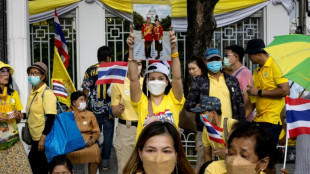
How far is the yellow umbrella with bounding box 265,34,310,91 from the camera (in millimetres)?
4766

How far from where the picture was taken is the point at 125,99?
24.4ft

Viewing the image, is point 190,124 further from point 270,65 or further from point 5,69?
point 5,69

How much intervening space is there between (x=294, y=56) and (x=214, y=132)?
1406 millimetres

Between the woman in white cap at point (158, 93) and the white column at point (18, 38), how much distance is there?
4.20m

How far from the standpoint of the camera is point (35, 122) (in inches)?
292

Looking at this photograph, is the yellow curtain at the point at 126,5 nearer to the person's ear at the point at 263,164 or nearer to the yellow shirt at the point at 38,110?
the yellow shirt at the point at 38,110

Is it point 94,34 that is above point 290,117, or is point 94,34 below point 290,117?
above

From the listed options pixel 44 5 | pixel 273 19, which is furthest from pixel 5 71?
pixel 273 19

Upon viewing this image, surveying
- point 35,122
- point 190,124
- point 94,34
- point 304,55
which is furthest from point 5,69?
point 94,34

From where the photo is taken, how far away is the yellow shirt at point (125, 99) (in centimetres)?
735

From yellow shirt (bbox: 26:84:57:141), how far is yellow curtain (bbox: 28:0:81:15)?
5257 mm

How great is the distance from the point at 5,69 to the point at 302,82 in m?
4.16

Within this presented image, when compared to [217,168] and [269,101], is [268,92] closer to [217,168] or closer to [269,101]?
[269,101]

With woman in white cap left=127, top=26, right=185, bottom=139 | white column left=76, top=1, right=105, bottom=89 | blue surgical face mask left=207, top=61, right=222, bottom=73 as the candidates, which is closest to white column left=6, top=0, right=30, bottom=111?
white column left=76, top=1, right=105, bottom=89
